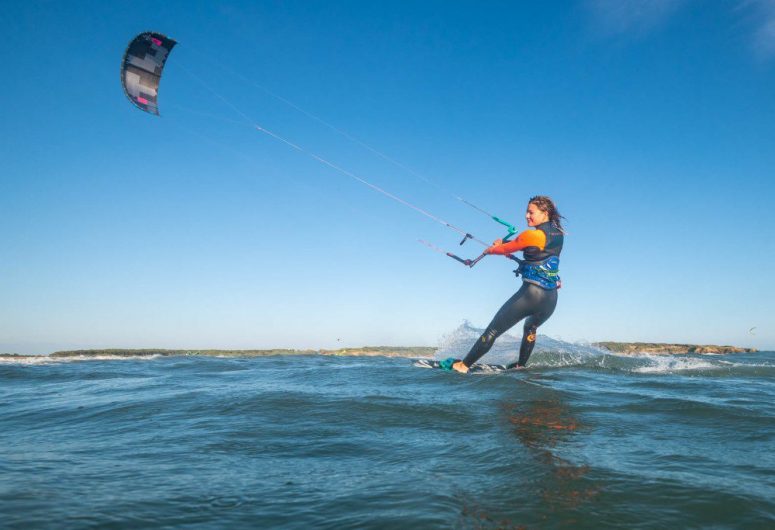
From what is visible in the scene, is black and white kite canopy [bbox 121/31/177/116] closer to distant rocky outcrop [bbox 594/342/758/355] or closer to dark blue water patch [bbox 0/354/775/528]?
dark blue water patch [bbox 0/354/775/528]

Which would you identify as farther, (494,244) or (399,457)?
(494,244)

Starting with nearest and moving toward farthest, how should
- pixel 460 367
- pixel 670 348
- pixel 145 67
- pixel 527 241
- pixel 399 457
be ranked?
pixel 399 457 < pixel 527 241 < pixel 460 367 < pixel 145 67 < pixel 670 348

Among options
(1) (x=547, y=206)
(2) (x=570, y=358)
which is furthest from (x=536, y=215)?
(2) (x=570, y=358)

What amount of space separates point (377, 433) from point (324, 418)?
0.88 m

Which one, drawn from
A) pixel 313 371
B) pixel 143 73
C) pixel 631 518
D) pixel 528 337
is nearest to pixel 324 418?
pixel 631 518

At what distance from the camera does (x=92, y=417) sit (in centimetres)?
578

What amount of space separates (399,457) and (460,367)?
6.01m

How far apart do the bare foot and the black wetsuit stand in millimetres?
88

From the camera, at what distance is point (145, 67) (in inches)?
453

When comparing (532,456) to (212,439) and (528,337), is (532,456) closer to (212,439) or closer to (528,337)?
(212,439)

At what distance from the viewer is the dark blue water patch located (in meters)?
2.50

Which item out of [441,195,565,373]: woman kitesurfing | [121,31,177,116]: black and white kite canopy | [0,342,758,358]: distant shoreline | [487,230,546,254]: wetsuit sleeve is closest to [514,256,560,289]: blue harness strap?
[441,195,565,373]: woman kitesurfing

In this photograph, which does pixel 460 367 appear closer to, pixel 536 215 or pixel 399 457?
pixel 536 215

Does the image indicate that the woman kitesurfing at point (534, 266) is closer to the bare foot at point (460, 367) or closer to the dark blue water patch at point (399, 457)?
the bare foot at point (460, 367)
